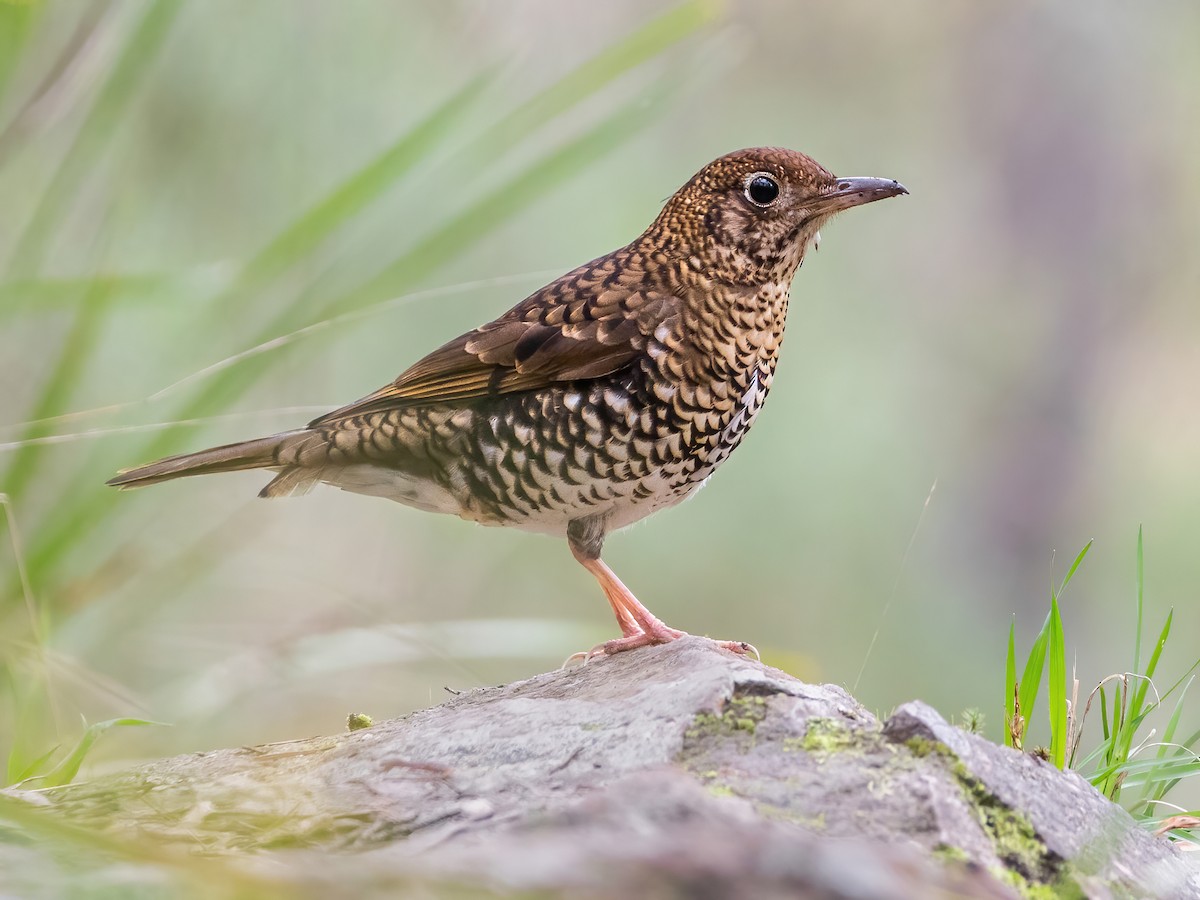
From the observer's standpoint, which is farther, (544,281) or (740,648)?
(544,281)

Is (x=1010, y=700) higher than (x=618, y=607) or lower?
lower

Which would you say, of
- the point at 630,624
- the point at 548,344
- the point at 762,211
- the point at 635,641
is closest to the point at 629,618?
the point at 630,624

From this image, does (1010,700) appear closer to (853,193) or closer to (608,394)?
(608,394)

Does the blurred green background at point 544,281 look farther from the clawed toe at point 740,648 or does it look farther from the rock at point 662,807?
the clawed toe at point 740,648

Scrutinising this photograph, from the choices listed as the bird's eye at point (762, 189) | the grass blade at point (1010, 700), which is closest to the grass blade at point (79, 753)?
the grass blade at point (1010, 700)

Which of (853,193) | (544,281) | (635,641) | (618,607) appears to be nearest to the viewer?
(635,641)

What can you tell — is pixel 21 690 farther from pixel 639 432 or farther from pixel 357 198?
pixel 639 432

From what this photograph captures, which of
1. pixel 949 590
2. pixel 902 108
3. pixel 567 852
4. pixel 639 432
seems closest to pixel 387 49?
pixel 902 108
